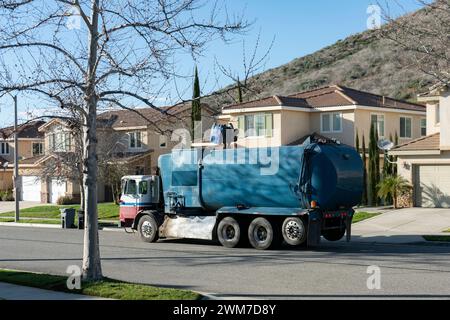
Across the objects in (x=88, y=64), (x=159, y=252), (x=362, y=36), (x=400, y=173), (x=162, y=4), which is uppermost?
(x=362, y=36)

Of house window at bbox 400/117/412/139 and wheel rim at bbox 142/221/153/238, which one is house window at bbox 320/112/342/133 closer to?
house window at bbox 400/117/412/139

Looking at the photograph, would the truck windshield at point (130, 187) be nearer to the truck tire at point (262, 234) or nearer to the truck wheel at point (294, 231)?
the truck tire at point (262, 234)

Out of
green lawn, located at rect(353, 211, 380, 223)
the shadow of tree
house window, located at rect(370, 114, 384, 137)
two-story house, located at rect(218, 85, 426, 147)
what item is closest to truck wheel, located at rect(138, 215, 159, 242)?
green lawn, located at rect(353, 211, 380, 223)

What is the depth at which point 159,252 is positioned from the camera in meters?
20.4

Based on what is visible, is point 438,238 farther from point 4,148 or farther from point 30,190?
point 4,148

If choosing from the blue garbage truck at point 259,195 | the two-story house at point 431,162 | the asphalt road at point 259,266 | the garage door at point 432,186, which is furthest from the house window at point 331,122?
the blue garbage truck at point 259,195

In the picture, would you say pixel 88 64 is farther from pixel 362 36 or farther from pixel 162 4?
pixel 362 36

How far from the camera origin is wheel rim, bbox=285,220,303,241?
19.7 meters

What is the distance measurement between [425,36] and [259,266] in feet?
28.6

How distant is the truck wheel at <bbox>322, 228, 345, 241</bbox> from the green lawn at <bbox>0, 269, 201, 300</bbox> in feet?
33.1

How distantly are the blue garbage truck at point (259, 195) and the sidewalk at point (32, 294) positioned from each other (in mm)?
9064

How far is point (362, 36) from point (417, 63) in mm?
85066

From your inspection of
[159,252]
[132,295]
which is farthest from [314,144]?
[132,295]

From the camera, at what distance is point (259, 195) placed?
20844 millimetres
